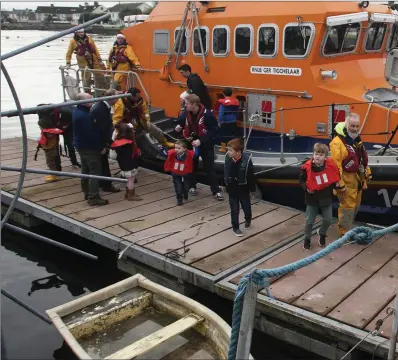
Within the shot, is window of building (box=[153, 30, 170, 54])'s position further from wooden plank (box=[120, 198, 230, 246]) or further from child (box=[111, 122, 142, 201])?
wooden plank (box=[120, 198, 230, 246])

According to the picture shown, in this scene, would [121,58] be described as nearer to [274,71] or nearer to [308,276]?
[274,71]

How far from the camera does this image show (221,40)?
7.60 metres

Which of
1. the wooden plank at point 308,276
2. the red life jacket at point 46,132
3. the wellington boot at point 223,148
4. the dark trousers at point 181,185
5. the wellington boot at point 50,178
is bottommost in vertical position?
the wooden plank at point 308,276

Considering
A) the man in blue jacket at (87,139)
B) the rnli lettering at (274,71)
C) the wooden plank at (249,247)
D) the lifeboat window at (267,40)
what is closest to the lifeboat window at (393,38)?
the rnli lettering at (274,71)

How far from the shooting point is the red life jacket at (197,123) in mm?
6781

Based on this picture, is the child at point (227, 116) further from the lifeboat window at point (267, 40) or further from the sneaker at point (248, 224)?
the sneaker at point (248, 224)

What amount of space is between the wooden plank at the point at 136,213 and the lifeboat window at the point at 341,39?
110 inches

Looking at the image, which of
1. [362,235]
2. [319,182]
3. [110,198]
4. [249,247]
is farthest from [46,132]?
[362,235]

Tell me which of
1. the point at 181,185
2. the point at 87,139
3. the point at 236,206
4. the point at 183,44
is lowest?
the point at 181,185

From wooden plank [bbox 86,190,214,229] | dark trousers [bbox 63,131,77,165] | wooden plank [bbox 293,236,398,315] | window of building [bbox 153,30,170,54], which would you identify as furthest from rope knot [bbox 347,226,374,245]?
dark trousers [bbox 63,131,77,165]

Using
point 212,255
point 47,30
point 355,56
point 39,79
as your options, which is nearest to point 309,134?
point 355,56

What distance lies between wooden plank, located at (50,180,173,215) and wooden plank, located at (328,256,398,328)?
386 cm

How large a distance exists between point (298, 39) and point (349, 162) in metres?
2.34

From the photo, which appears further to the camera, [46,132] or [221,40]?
[46,132]
